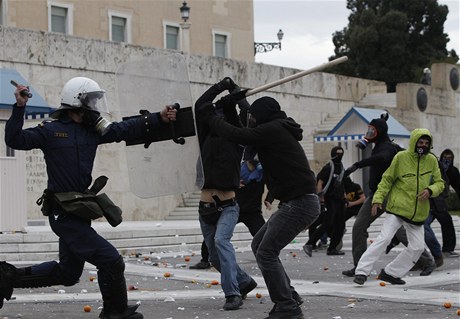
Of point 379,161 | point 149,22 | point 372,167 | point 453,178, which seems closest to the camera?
point 379,161

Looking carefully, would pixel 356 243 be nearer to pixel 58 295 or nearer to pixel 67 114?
pixel 58 295

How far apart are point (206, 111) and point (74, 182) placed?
1328 millimetres

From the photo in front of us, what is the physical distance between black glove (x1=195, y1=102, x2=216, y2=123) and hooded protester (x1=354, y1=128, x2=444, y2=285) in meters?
3.11

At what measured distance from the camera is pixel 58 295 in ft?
33.8

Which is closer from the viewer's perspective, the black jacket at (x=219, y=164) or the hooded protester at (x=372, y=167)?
the black jacket at (x=219, y=164)

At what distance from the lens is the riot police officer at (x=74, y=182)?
8039 millimetres

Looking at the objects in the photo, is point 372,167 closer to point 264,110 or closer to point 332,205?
point 264,110

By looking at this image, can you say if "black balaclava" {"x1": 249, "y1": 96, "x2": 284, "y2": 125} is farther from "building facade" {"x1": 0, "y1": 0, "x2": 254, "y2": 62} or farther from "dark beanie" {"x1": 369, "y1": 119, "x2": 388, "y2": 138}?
"building facade" {"x1": 0, "y1": 0, "x2": 254, "y2": 62}

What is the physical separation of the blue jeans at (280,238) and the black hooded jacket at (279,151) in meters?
0.09

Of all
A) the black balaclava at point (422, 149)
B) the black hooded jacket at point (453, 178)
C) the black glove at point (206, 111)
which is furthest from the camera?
the black hooded jacket at point (453, 178)

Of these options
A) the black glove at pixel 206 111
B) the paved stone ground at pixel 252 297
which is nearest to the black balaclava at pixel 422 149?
the paved stone ground at pixel 252 297

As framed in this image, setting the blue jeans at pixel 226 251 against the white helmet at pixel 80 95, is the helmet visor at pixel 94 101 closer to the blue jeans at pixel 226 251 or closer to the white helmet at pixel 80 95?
the white helmet at pixel 80 95

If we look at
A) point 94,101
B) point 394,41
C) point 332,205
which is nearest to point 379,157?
point 332,205

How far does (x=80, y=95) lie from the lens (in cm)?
820
